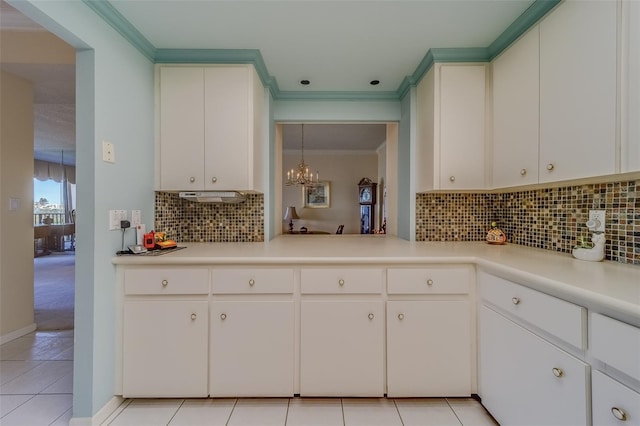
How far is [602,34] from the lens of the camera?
1.18 meters

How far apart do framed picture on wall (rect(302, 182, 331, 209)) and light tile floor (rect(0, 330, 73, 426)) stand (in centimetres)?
487

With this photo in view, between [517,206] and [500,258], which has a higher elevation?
[517,206]

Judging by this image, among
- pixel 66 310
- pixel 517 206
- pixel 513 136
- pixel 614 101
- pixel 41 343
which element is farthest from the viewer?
pixel 66 310

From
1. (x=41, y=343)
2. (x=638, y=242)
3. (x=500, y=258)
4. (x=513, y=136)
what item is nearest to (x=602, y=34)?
(x=513, y=136)

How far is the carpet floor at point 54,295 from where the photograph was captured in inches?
114

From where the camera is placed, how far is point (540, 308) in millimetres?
1125

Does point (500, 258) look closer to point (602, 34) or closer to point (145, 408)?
point (602, 34)

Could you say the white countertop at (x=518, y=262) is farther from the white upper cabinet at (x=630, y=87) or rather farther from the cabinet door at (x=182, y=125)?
the cabinet door at (x=182, y=125)

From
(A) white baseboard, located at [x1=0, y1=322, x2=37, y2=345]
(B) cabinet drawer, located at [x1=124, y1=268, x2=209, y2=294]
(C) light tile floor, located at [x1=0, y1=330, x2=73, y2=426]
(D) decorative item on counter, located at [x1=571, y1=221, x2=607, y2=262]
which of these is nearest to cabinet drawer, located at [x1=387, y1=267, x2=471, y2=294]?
(D) decorative item on counter, located at [x1=571, y1=221, x2=607, y2=262]

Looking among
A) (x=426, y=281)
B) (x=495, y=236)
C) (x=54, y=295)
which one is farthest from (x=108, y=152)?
(x=54, y=295)

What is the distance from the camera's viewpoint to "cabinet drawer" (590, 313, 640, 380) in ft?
2.53

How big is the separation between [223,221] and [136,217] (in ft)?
2.17

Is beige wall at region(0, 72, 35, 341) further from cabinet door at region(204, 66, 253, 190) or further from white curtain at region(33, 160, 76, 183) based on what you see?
white curtain at region(33, 160, 76, 183)

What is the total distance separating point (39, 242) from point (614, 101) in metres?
11.3
